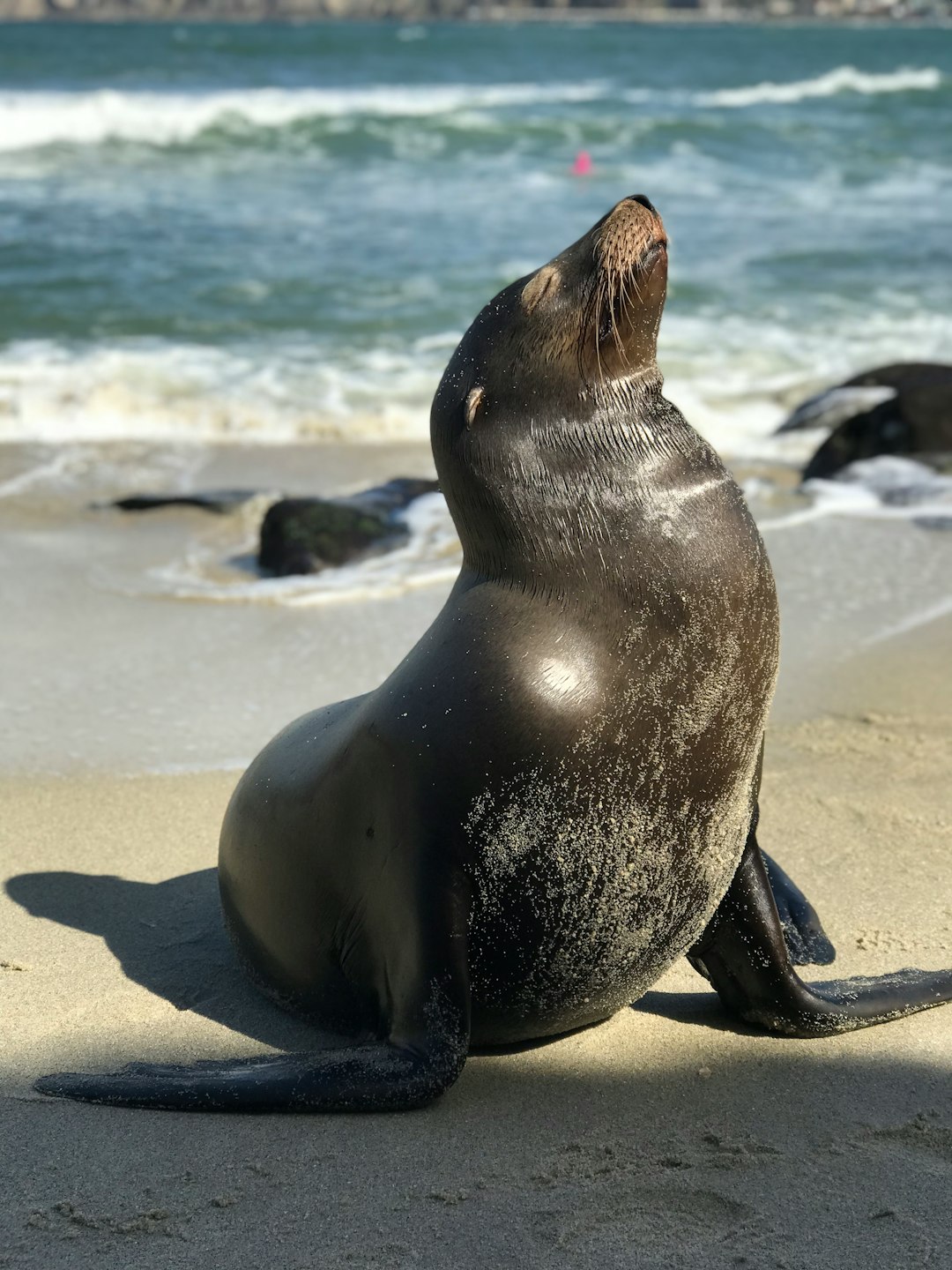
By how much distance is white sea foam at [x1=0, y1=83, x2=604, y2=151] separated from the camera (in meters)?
28.6

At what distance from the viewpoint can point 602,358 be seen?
10.8 feet

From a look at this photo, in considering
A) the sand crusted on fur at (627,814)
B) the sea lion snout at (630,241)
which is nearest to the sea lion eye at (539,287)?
the sea lion snout at (630,241)

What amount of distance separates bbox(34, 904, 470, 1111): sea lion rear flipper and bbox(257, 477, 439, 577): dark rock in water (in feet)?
14.9

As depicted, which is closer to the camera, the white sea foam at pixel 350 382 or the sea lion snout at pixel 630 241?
the sea lion snout at pixel 630 241

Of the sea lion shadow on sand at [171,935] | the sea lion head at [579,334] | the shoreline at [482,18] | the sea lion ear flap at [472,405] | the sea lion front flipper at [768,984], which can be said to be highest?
the shoreline at [482,18]

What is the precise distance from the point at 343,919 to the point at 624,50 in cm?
6177

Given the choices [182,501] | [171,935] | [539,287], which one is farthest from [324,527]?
[539,287]

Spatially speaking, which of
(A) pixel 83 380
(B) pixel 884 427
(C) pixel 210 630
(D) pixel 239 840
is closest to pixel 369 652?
(C) pixel 210 630

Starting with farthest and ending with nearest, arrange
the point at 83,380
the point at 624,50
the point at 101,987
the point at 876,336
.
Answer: the point at 624,50, the point at 876,336, the point at 83,380, the point at 101,987

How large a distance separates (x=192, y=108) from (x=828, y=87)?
1977 centimetres

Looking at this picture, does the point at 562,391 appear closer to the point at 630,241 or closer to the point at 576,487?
the point at 576,487

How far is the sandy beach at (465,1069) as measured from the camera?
2.73 metres

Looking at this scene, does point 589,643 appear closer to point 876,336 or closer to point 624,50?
point 876,336

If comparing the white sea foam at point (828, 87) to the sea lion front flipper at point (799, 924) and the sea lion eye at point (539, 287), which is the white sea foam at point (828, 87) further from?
the sea lion eye at point (539, 287)
